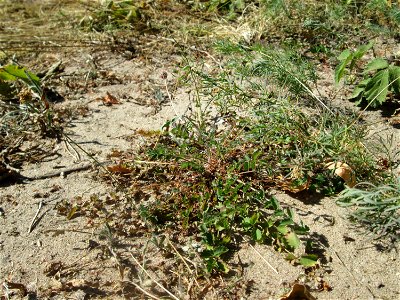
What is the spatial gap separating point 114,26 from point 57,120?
165 cm

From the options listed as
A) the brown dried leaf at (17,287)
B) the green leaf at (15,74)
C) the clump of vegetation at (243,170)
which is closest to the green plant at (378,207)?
the clump of vegetation at (243,170)

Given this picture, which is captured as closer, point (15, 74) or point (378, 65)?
point (378, 65)

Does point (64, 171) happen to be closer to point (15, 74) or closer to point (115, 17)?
point (15, 74)

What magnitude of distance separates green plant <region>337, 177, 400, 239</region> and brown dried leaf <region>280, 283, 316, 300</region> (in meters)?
0.47

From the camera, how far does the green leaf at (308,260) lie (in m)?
2.31

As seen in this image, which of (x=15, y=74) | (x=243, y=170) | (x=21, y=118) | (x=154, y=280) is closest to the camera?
(x=154, y=280)

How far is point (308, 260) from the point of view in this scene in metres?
2.32

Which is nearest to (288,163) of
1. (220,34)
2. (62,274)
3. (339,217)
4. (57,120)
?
(339,217)

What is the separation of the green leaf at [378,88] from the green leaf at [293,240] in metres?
1.23

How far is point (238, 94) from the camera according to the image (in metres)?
3.32

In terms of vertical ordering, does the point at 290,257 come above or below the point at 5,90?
above

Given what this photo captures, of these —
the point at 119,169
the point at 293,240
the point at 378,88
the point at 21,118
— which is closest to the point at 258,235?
the point at 293,240

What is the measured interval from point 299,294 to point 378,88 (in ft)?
5.43

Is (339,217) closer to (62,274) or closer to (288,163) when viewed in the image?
(288,163)
